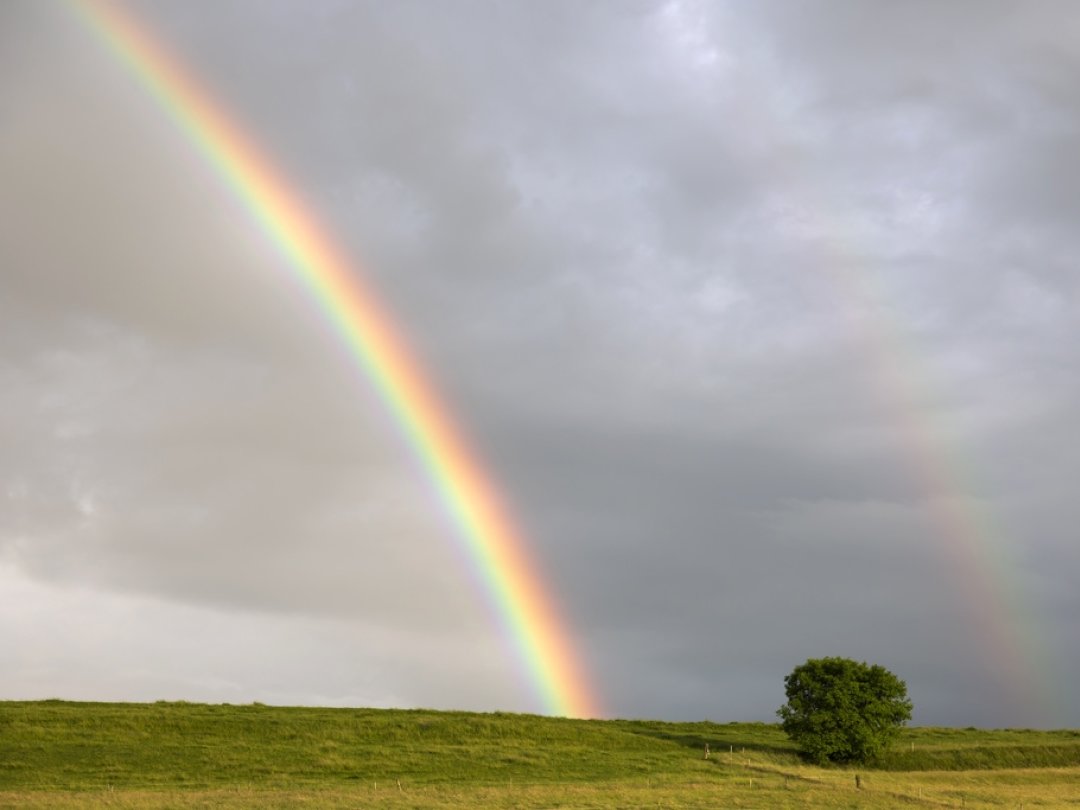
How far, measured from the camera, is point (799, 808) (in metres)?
55.1

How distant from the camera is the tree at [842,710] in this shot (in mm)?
81688

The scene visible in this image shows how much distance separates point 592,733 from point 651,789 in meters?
28.4

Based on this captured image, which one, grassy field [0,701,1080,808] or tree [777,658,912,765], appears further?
tree [777,658,912,765]

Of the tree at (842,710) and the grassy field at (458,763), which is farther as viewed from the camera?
the tree at (842,710)

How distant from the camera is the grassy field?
57906mm

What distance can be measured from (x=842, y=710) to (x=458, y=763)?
28.3 m

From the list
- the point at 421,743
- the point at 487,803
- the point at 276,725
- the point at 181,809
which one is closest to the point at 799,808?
the point at 487,803

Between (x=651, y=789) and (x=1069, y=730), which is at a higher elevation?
(x=1069, y=730)

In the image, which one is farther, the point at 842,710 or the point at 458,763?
the point at 842,710

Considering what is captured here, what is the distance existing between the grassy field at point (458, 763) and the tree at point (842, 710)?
79.7 inches

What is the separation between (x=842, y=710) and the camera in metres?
82.6

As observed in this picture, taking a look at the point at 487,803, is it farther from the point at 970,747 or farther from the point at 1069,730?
the point at 1069,730

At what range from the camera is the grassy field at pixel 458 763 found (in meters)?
57.9

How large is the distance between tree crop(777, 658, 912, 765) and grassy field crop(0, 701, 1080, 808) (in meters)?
2.02
